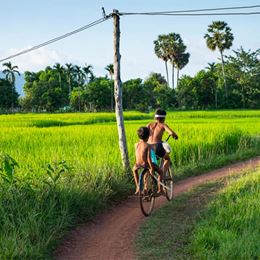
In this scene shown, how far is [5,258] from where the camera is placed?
394 centimetres

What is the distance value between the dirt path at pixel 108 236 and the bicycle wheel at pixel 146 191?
0.13 metres

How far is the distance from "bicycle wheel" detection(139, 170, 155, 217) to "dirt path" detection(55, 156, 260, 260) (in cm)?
13

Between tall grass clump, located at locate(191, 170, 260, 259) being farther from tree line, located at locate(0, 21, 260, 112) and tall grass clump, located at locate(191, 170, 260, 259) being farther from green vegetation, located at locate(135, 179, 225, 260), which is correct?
tree line, located at locate(0, 21, 260, 112)

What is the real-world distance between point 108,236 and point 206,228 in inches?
46.4

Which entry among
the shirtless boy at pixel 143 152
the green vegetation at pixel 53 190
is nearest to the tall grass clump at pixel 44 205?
the green vegetation at pixel 53 190

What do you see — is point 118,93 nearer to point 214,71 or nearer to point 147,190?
point 147,190

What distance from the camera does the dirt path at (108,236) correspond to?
4.57 metres

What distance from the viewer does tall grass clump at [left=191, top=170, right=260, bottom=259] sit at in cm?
425

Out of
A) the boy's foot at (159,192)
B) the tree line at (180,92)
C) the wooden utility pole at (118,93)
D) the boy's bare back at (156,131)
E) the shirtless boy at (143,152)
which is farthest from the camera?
the tree line at (180,92)

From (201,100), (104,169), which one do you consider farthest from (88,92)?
(104,169)

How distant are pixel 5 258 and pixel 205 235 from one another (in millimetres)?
2100

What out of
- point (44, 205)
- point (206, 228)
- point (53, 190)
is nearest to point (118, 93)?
point (53, 190)

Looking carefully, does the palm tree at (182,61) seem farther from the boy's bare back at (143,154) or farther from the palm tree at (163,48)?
the boy's bare back at (143,154)

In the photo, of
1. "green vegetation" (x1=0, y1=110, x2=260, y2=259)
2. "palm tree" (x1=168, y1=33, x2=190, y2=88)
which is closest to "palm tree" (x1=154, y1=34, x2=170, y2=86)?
"palm tree" (x1=168, y1=33, x2=190, y2=88)
